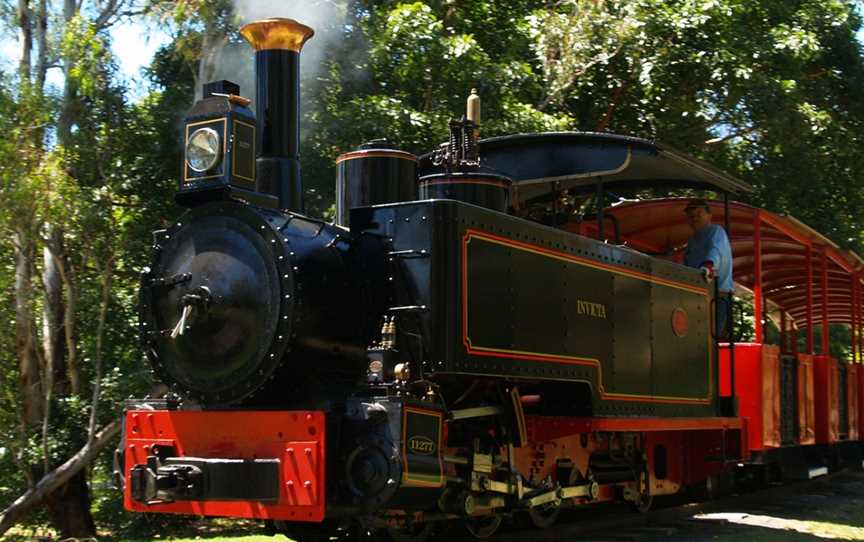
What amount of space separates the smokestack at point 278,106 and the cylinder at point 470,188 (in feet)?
2.63

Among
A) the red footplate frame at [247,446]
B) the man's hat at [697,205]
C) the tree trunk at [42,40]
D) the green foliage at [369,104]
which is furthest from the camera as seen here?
the tree trunk at [42,40]

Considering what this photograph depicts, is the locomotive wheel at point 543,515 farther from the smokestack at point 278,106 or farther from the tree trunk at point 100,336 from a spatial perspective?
the tree trunk at point 100,336

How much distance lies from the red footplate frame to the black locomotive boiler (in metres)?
0.01

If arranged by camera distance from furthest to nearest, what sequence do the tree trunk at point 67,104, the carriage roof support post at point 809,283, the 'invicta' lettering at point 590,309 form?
the tree trunk at point 67,104, the carriage roof support post at point 809,283, the 'invicta' lettering at point 590,309

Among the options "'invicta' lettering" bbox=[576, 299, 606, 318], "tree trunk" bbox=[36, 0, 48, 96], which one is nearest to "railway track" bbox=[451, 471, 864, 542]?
"'invicta' lettering" bbox=[576, 299, 606, 318]

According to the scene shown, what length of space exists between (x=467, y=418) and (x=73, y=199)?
20.4 ft

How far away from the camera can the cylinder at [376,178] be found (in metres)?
5.89

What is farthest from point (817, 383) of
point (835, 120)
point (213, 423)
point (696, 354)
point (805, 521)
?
point (213, 423)

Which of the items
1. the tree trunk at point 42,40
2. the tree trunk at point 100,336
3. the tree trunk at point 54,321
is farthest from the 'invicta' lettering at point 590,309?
the tree trunk at point 42,40

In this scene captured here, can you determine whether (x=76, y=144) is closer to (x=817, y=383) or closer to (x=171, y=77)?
(x=171, y=77)

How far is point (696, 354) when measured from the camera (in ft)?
26.1

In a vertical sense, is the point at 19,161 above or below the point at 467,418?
above

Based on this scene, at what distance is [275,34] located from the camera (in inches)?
240

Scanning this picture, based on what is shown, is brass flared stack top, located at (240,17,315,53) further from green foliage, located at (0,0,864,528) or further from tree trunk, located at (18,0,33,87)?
tree trunk, located at (18,0,33,87)
